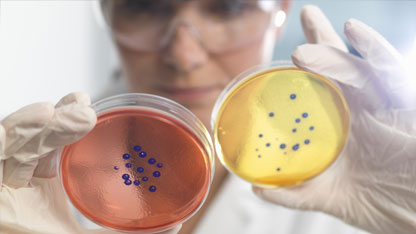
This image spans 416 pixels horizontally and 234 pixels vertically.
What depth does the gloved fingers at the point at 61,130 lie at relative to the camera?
92 cm

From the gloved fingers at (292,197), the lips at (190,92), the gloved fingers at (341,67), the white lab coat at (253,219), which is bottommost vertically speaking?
the white lab coat at (253,219)

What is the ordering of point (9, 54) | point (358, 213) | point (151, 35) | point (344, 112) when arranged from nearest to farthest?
1. point (344, 112)
2. point (358, 213)
3. point (9, 54)
4. point (151, 35)

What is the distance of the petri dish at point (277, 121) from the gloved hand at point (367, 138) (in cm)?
6

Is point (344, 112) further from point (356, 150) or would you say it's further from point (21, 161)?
point (21, 161)

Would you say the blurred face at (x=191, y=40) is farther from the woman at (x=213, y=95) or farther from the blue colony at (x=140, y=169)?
the blue colony at (x=140, y=169)

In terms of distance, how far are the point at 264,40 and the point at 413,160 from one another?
96cm

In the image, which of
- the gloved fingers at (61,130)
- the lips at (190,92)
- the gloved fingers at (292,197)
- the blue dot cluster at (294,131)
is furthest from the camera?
the lips at (190,92)

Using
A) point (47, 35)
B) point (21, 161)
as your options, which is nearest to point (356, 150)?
point (21, 161)

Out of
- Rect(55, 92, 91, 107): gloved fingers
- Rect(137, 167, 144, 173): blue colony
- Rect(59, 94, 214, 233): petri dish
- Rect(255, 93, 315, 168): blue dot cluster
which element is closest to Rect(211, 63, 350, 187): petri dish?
Rect(255, 93, 315, 168): blue dot cluster

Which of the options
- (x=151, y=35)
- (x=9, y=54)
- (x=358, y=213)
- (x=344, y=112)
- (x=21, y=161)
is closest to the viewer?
(x=21, y=161)

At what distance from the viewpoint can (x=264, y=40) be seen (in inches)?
75.7

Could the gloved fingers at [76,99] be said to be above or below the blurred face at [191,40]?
above

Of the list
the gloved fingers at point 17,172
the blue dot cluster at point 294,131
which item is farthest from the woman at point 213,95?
the blue dot cluster at point 294,131

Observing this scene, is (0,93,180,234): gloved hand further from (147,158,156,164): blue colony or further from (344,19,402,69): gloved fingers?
(344,19,402,69): gloved fingers
